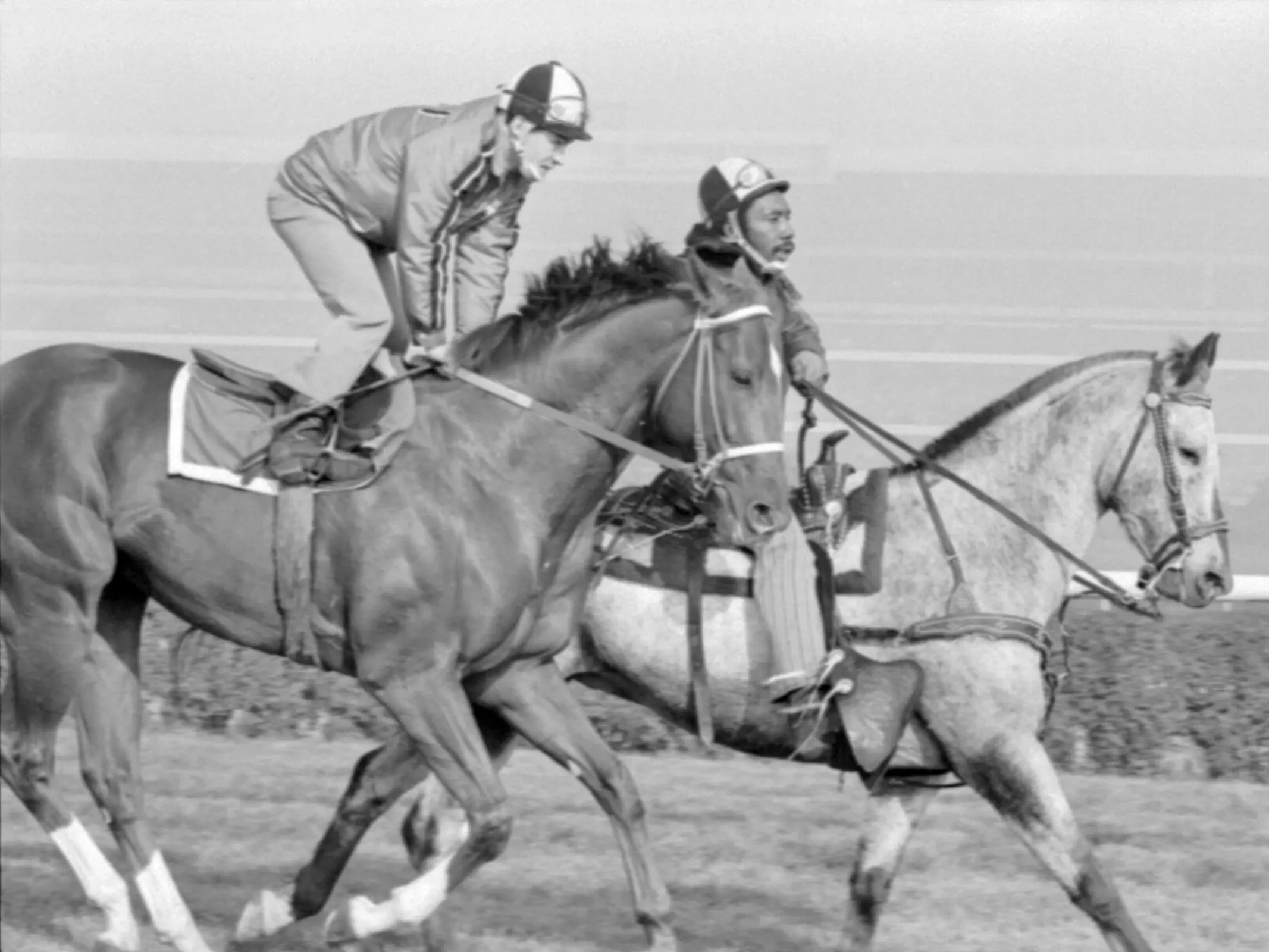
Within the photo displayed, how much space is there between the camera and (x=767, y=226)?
5.67 m

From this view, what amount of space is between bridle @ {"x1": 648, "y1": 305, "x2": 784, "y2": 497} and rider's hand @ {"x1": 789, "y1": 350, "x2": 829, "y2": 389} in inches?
27.5

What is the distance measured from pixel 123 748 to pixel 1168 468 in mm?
2731

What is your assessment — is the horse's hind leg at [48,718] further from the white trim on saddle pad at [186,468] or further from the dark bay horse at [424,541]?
the white trim on saddle pad at [186,468]

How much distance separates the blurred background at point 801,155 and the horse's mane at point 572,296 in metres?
6.27

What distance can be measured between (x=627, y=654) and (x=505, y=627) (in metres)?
0.64

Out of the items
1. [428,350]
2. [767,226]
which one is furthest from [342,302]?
[767,226]

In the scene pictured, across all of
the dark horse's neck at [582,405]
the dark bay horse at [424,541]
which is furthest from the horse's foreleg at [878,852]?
the dark horse's neck at [582,405]

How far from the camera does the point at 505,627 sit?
4875 millimetres

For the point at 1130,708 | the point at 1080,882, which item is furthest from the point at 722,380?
the point at 1130,708

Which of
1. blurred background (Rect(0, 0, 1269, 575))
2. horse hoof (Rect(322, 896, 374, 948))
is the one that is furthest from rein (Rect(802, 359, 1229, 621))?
blurred background (Rect(0, 0, 1269, 575))

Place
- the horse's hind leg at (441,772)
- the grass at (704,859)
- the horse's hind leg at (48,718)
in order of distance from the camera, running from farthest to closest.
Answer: the grass at (704,859), the horse's hind leg at (48,718), the horse's hind leg at (441,772)

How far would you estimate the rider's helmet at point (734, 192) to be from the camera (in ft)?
18.6

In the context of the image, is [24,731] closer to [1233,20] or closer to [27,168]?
[27,168]

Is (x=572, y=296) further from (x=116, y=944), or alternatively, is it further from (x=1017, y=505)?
→ (x=116, y=944)
